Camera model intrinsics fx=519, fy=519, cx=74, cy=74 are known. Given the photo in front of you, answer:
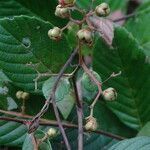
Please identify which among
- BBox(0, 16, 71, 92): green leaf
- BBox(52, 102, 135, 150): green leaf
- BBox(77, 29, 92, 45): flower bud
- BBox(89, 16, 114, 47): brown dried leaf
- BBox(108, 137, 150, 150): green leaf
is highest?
BBox(77, 29, 92, 45): flower bud

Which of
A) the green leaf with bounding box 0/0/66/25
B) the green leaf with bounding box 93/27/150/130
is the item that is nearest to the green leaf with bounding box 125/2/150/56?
the green leaf with bounding box 93/27/150/130

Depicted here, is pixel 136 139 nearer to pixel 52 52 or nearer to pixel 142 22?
pixel 52 52

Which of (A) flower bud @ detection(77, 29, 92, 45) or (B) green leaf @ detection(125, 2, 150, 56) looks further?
(B) green leaf @ detection(125, 2, 150, 56)

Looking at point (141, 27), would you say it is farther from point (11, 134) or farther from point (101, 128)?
point (11, 134)

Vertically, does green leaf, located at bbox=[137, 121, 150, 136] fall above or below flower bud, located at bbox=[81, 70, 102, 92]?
below

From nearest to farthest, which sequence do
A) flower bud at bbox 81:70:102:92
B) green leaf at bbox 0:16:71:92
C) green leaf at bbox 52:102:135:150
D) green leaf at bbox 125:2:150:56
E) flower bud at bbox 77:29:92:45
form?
flower bud at bbox 77:29:92:45 → flower bud at bbox 81:70:102:92 → green leaf at bbox 0:16:71:92 → green leaf at bbox 52:102:135:150 → green leaf at bbox 125:2:150:56

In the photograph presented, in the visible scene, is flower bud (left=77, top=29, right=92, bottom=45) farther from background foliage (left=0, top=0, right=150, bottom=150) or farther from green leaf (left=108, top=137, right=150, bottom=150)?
green leaf (left=108, top=137, right=150, bottom=150)

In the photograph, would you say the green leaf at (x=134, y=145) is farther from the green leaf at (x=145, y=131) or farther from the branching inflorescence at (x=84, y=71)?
the green leaf at (x=145, y=131)

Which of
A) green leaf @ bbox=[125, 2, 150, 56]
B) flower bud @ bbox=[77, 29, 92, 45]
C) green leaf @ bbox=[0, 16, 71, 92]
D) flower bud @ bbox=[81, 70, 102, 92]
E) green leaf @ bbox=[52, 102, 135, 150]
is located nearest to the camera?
flower bud @ bbox=[77, 29, 92, 45]
